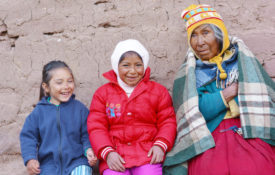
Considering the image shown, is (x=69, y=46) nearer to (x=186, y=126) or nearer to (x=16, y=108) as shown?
(x=16, y=108)

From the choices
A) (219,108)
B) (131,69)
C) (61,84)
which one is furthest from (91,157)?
(219,108)

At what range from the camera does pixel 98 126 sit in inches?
104

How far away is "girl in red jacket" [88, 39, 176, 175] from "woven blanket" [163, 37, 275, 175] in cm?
9

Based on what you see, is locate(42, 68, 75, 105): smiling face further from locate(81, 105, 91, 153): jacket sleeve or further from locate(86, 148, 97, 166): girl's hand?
locate(86, 148, 97, 166): girl's hand

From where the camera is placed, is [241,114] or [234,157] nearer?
[234,157]

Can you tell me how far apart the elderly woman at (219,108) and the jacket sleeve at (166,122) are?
50 millimetres

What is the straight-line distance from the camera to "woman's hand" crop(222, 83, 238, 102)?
8.48 feet

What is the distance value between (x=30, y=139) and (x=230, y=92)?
5.34 feet

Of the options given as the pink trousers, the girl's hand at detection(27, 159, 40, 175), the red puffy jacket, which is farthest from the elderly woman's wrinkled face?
the girl's hand at detection(27, 159, 40, 175)

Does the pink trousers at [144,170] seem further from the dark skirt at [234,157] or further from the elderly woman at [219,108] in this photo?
the dark skirt at [234,157]

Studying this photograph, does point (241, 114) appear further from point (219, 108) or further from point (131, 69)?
point (131, 69)

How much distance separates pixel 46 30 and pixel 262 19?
2132mm

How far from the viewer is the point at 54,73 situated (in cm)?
275

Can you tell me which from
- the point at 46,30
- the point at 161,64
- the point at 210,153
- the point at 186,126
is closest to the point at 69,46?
the point at 46,30
